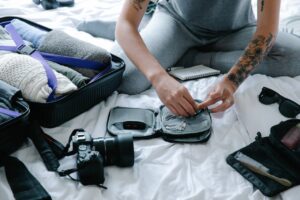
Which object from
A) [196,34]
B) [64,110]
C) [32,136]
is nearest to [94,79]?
[64,110]

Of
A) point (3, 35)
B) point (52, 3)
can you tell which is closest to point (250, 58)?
point (3, 35)

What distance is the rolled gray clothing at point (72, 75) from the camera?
39.5 inches

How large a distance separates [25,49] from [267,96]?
744 mm

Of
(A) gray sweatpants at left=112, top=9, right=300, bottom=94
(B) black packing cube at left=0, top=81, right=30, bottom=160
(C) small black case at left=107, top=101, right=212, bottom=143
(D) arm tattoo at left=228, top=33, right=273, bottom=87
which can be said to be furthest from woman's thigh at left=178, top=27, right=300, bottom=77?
(B) black packing cube at left=0, top=81, right=30, bottom=160

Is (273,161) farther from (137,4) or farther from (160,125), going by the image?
(137,4)

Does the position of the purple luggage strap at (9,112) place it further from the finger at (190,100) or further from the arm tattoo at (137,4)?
the arm tattoo at (137,4)

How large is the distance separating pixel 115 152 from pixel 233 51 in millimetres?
718

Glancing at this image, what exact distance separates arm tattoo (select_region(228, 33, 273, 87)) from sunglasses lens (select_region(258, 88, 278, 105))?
7 cm

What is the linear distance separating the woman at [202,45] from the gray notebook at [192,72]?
46 millimetres

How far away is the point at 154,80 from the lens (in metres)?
1.03

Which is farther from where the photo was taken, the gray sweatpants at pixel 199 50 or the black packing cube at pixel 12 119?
the gray sweatpants at pixel 199 50

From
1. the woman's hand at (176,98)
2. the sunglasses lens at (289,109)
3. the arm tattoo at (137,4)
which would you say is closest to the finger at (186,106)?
the woman's hand at (176,98)

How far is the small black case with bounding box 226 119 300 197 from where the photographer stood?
80 cm

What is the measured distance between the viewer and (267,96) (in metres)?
1.08
